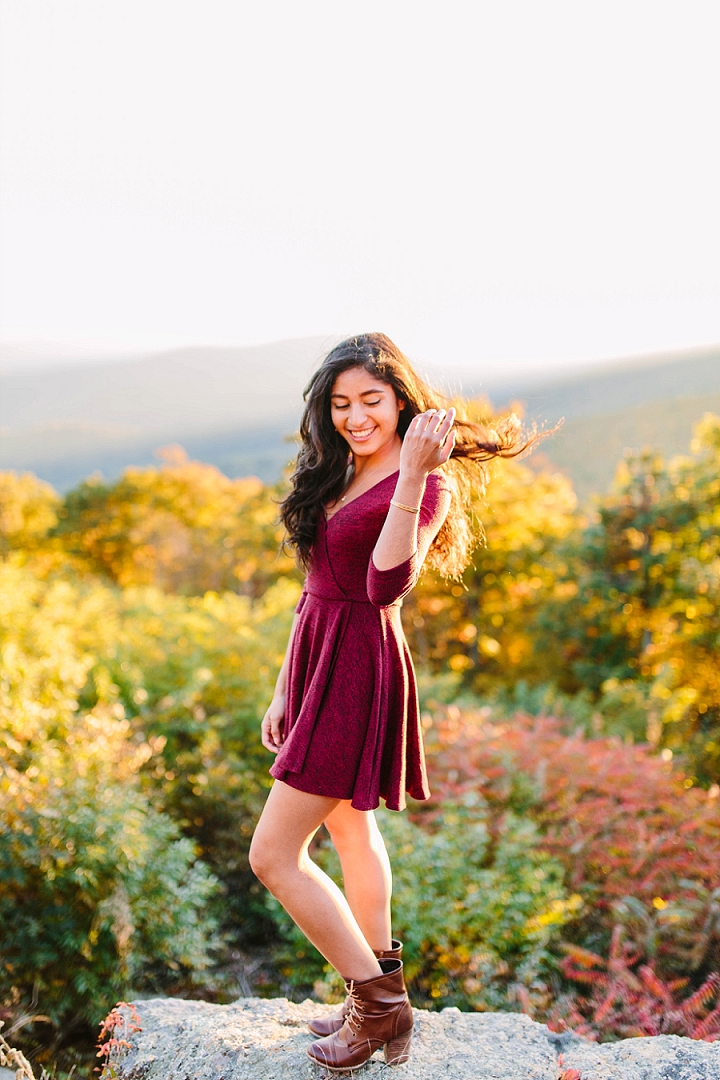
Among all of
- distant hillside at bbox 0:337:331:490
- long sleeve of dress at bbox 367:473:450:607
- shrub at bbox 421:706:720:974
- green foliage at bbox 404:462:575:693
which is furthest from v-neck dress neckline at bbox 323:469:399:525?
distant hillside at bbox 0:337:331:490

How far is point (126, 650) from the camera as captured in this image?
5051mm

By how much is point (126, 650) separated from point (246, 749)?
3.60 ft

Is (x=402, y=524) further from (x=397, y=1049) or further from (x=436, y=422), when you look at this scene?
(x=397, y=1049)

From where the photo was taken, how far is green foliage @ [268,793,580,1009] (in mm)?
3037

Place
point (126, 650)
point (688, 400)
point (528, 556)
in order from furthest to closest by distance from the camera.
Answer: point (688, 400) → point (528, 556) → point (126, 650)

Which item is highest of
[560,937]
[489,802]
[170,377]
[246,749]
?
[170,377]

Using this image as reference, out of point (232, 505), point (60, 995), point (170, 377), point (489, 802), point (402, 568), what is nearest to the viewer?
point (402, 568)

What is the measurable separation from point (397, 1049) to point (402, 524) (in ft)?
4.76

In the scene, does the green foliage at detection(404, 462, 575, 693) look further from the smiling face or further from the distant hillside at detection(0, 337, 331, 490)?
the distant hillside at detection(0, 337, 331, 490)

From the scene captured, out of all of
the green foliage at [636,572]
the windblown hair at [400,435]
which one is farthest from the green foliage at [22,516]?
the windblown hair at [400,435]

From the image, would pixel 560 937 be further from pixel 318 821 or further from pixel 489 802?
pixel 318 821

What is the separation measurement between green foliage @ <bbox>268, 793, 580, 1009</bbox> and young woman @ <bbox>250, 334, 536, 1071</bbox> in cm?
96

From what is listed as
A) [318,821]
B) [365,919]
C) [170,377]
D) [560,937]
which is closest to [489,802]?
[560,937]

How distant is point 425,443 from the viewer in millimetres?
1772
